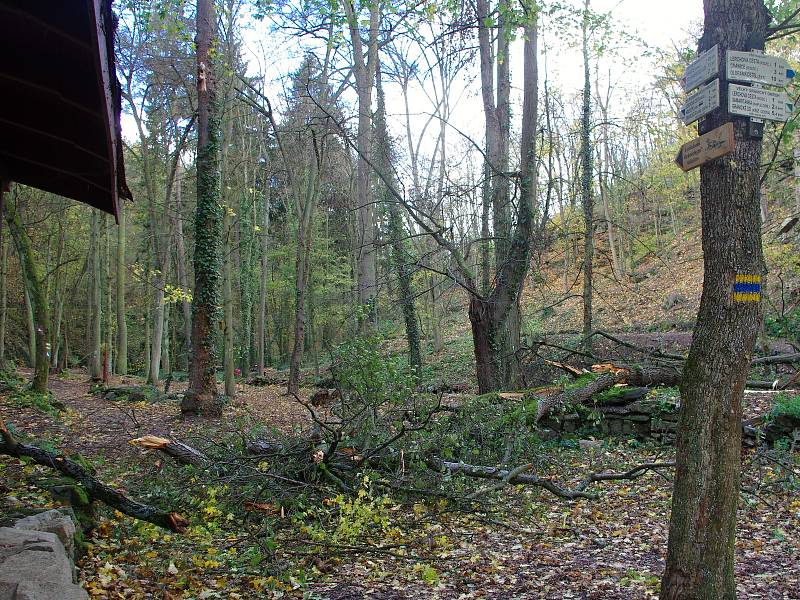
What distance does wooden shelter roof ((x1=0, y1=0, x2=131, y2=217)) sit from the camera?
3586mm

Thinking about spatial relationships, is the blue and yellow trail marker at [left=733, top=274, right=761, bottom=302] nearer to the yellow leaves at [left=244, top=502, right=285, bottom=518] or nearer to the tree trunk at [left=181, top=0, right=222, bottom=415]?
the yellow leaves at [left=244, top=502, right=285, bottom=518]

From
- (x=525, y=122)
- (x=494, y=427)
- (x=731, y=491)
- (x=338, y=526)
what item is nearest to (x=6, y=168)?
Answer: (x=338, y=526)

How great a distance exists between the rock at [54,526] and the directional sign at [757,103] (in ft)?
16.5

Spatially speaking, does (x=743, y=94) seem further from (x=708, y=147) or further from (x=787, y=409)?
(x=787, y=409)

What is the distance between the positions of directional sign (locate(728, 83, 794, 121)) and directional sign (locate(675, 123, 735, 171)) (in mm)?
132

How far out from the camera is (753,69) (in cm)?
321

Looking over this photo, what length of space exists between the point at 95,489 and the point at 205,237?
25.4 feet

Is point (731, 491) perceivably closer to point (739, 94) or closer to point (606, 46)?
point (739, 94)

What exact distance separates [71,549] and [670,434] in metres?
8.03

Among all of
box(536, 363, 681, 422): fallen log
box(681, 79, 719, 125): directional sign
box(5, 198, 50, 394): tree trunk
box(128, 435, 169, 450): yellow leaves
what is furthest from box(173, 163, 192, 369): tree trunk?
box(681, 79, 719, 125): directional sign

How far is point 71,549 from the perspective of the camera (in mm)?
4051

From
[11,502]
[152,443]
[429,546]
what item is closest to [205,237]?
[152,443]

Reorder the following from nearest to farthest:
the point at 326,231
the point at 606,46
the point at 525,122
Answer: the point at 606,46
the point at 525,122
the point at 326,231

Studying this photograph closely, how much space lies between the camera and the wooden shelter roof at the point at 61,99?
11.8ft
